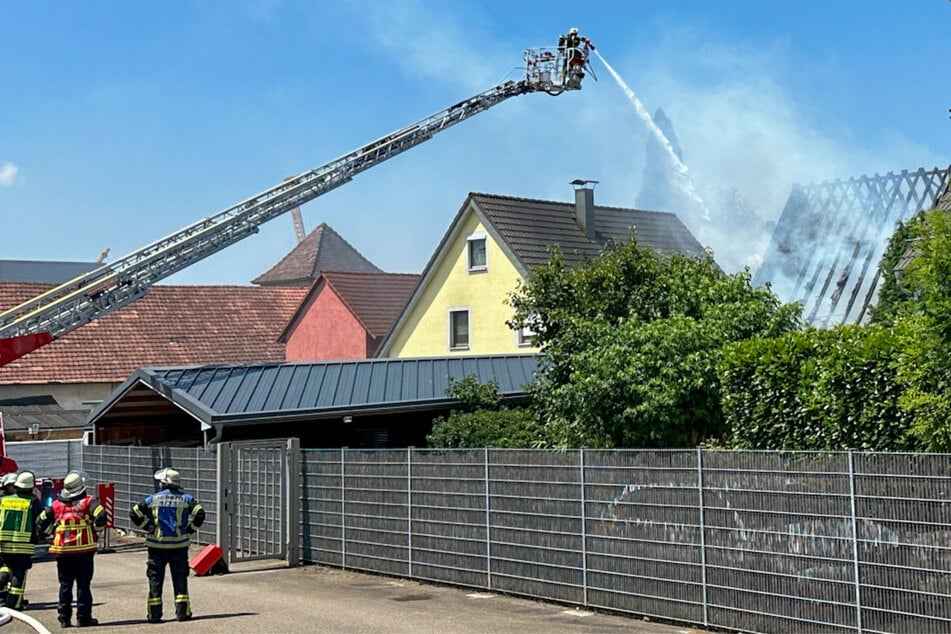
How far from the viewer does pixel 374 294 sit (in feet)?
163

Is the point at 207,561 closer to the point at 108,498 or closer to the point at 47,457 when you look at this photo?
the point at 108,498

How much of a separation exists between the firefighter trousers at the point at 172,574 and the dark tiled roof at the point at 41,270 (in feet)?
204

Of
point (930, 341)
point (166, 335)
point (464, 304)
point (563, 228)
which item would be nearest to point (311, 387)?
point (464, 304)

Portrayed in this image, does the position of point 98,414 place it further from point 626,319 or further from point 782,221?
point 782,221

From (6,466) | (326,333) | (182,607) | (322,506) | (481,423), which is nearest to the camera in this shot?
(182,607)

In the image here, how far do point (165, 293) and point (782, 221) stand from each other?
25.6 metres

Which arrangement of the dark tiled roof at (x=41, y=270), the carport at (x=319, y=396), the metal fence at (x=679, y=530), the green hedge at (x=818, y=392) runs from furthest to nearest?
the dark tiled roof at (x=41, y=270) < the carport at (x=319, y=396) < the green hedge at (x=818, y=392) < the metal fence at (x=679, y=530)

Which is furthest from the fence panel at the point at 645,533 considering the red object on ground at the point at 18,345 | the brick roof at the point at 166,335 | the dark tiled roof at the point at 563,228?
the brick roof at the point at 166,335

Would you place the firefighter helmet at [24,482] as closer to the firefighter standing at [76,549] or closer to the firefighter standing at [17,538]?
the firefighter standing at [17,538]

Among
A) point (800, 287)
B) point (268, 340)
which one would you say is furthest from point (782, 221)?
point (268, 340)

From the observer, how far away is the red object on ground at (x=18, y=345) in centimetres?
2673

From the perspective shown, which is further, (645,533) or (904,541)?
(645,533)

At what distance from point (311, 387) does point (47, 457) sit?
10103mm

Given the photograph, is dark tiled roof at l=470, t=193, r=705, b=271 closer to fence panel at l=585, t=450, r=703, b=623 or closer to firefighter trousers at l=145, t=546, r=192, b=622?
fence panel at l=585, t=450, r=703, b=623
